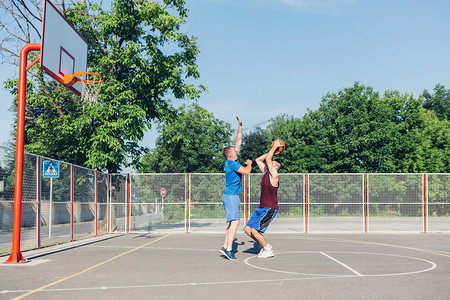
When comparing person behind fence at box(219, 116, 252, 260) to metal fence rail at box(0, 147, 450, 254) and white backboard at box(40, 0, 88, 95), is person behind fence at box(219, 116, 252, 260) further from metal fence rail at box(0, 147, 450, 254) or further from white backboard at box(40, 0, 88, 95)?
metal fence rail at box(0, 147, 450, 254)

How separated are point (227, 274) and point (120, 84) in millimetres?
12908

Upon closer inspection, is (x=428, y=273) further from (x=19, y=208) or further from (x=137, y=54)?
(x=137, y=54)

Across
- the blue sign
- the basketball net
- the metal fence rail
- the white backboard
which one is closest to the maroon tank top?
the white backboard

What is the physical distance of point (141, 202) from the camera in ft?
65.4

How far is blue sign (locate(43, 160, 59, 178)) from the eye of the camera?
1303 cm

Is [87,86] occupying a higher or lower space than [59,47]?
lower

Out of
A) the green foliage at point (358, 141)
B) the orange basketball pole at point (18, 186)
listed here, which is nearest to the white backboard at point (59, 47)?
the orange basketball pole at point (18, 186)

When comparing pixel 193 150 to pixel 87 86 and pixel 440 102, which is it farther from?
pixel 440 102

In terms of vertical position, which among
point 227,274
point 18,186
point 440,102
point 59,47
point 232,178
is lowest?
point 227,274

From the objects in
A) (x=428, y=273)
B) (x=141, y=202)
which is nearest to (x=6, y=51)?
(x=141, y=202)

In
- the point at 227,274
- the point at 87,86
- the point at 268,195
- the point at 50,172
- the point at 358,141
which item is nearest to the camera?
the point at 227,274

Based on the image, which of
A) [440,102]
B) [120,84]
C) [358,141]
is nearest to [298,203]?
[120,84]

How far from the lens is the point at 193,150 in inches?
1946

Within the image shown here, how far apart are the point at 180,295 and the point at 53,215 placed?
9039 millimetres
